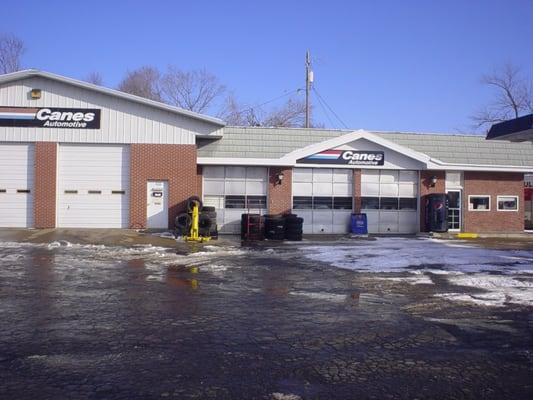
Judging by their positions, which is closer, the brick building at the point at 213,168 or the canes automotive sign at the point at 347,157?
the brick building at the point at 213,168

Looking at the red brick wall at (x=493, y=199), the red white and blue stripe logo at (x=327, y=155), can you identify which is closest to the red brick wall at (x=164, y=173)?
the red white and blue stripe logo at (x=327, y=155)

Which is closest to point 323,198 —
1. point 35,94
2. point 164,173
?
point 164,173

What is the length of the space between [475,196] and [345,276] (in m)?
18.0

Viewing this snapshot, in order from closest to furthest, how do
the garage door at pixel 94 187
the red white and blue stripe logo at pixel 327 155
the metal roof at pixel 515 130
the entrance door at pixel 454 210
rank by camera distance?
the metal roof at pixel 515 130, the garage door at pixel 94 187, the red white and blue stripe logo at pixel 327 155, the entrance door at pixel 454 210

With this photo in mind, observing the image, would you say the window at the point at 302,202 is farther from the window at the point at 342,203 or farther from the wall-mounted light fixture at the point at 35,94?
the wall-mounted light fixture at the point at 35,94

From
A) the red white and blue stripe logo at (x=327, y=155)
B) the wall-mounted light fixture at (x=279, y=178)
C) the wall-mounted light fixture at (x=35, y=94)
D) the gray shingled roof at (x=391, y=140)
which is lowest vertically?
the wall-mounted light fixture at (x=279, y=178)

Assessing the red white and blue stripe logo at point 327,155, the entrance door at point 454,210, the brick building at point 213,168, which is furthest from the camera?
the entrance door at point 454,210

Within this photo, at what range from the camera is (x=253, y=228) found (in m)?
22.9

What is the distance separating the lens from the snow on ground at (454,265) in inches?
406

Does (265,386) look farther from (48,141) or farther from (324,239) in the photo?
(48,141)

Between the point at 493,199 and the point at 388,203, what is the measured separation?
5840mm

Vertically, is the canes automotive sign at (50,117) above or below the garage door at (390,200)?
above

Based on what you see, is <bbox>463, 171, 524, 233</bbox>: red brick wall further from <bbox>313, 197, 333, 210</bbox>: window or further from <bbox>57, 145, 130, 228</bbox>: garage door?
<bbox>57, 145, 130, 228</bbox>: garage door

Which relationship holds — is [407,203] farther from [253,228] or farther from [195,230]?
[195,230]
